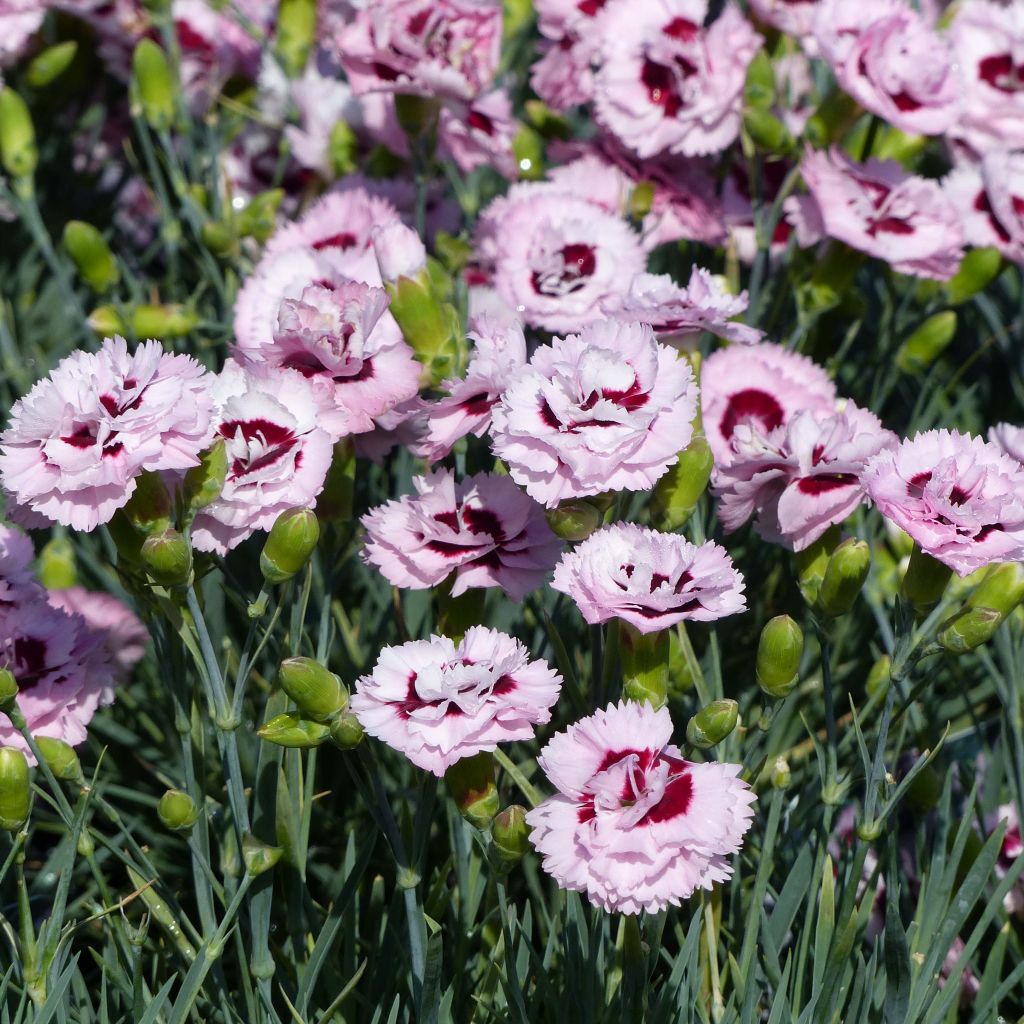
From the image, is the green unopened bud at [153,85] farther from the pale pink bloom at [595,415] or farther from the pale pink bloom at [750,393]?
the pale pink bloom at [595,415]

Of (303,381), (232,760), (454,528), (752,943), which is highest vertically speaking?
(303,381)

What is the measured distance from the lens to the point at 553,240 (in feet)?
4.94

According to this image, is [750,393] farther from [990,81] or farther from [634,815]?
[990,81]

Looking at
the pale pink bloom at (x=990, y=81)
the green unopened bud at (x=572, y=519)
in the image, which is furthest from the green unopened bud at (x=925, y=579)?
the pale pink bloom at (x=990, y=81)

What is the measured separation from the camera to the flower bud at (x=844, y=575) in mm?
1013

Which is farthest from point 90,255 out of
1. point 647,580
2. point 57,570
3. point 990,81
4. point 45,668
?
point 990,81

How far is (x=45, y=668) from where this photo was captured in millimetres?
1156

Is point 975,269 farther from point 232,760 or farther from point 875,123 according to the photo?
point 232,760

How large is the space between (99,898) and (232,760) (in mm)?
525

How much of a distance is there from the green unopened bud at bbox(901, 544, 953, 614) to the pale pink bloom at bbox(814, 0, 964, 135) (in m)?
0.77

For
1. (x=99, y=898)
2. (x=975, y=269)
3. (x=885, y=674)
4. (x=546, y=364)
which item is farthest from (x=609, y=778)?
(x=975, y=269)

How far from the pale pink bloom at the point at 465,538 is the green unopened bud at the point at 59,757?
0.28 m

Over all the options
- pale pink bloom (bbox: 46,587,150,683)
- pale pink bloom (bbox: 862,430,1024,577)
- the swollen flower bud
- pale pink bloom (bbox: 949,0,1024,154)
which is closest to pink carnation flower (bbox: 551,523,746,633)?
pale pink bloom (bbox: 862,430,1024,577)

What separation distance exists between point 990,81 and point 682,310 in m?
1.01
